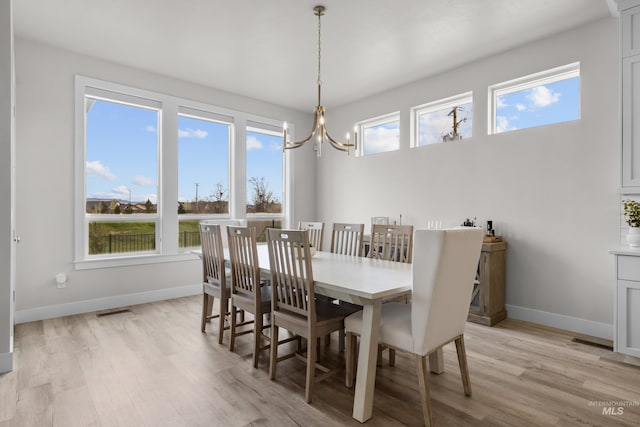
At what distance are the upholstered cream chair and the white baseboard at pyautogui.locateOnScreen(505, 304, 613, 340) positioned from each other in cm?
200

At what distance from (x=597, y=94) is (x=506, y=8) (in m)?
1.19

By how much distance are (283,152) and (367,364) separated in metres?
2.62

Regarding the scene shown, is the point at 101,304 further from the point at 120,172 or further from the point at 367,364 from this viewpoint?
the point at 367,364

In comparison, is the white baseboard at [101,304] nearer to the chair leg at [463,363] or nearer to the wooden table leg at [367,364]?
the wooden table leg at [367,364]

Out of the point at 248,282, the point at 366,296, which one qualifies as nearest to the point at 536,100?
the point at 366,296

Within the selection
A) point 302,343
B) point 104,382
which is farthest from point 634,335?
point 104,382

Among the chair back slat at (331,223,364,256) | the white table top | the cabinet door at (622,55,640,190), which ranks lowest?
the white table top

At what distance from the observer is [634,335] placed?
258 cm

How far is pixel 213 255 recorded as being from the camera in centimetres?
320

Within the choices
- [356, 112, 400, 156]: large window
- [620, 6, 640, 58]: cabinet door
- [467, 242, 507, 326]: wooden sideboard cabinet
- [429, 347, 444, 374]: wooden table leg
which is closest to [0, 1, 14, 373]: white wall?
[429, 347, 444, 374]: wooden table leg

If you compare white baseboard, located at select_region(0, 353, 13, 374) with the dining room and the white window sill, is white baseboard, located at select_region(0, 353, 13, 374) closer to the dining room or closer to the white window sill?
the dining room

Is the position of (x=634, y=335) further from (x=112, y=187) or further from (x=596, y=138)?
(x=112, y=187)

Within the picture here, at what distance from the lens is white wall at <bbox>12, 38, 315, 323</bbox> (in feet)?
11.7

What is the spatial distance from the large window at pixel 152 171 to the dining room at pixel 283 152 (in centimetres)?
3
